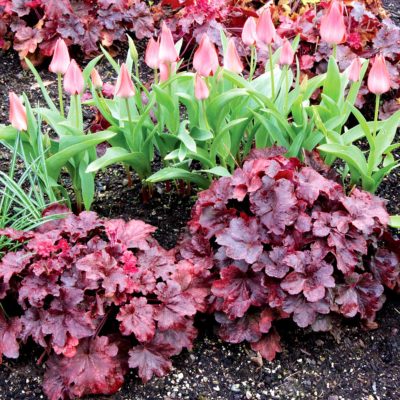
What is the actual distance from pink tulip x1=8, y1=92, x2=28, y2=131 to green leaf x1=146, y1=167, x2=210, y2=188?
1.72 feet

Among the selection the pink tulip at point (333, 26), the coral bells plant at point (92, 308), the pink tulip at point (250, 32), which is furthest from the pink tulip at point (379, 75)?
the coral bells plant at point (92, 308)

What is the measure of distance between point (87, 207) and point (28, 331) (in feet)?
2.18

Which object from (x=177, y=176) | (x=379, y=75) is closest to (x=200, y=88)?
(x=177, y=176)

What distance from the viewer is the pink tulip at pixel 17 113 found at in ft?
7.97

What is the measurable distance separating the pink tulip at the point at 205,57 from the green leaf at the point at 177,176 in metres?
0.44

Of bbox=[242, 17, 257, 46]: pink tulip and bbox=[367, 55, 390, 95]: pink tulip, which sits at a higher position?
bbox=[242, 17, 257, 46]: pink tulip

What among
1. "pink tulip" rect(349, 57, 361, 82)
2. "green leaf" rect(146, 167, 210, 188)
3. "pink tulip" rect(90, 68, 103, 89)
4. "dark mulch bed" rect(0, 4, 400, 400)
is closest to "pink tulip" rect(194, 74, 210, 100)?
"green leaf" rect(146, 167, 210, 188)

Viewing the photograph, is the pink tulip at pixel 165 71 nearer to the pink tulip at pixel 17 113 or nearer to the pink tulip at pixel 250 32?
the pink tulip at pixel 250 32

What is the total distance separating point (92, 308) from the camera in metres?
2.23

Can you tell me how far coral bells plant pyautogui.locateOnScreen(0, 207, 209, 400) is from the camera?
2201 mm

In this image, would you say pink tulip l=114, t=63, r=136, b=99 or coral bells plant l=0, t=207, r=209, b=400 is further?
pink tulip l=114, t=63, r=136, b=99

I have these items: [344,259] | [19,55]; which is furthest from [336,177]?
[19,55]

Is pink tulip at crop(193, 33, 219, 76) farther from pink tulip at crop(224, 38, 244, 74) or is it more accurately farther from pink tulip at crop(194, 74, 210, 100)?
pink tulip at crop(224, 38, 244, 74)

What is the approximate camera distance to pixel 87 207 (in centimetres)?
275
